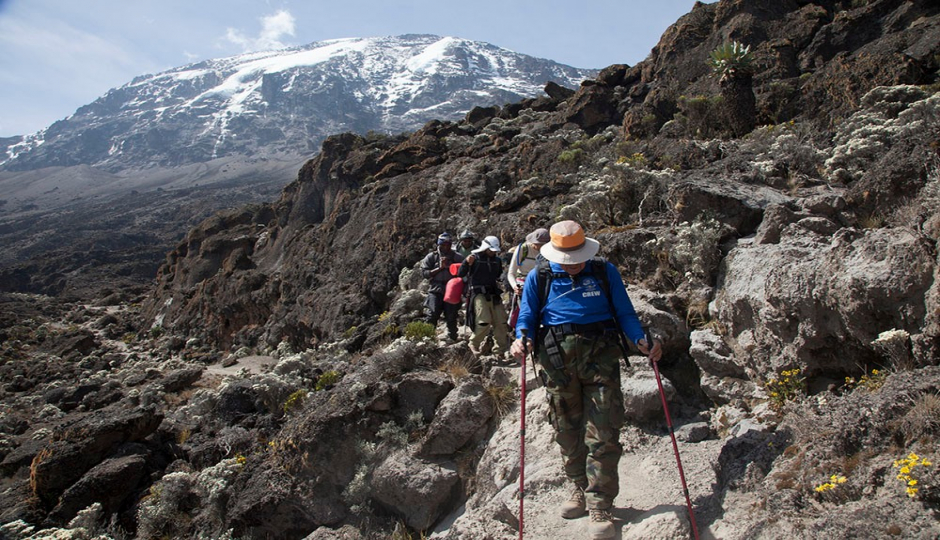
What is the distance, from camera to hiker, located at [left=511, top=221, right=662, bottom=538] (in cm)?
355

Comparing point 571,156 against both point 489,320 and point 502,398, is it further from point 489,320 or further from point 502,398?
point 502,398

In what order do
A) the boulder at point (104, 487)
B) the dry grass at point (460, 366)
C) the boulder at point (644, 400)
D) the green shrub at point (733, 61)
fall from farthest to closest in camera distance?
1. the green shrub at point (733, 61)
2. the boulder at point (104, 487)
3. the dry grass at point (460, 366)
4. the boulder at point (644, 400)

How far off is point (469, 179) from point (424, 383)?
10.6 meters

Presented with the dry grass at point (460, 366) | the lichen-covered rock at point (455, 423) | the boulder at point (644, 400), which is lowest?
the lichen-covered rock at point (455, 423)

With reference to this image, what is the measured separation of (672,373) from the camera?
17.7 ft

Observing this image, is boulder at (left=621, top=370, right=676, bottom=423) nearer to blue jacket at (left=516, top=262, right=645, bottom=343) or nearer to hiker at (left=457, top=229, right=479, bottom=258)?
blue jacket at (left=516, top=262, right=645, bottom=343)

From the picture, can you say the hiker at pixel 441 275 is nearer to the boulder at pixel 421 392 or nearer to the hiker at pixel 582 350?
the boulder at pixel 421 392

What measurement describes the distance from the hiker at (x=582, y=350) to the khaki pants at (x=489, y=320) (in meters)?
3.07

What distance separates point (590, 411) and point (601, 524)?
2.37 ft

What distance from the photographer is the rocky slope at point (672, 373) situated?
3406 millimetres

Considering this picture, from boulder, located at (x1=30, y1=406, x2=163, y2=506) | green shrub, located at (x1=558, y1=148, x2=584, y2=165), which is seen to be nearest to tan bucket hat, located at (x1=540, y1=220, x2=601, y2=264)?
boulder, located at (x1=30, y1=406, x2=163, y2=506)

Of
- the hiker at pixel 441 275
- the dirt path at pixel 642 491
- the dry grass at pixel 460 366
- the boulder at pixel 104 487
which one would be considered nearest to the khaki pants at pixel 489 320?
the dry grass at pixel 460 366

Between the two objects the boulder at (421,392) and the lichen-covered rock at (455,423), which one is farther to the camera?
the boulder at (421,392)

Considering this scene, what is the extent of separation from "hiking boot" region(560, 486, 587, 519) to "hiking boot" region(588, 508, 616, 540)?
0.78 feet
